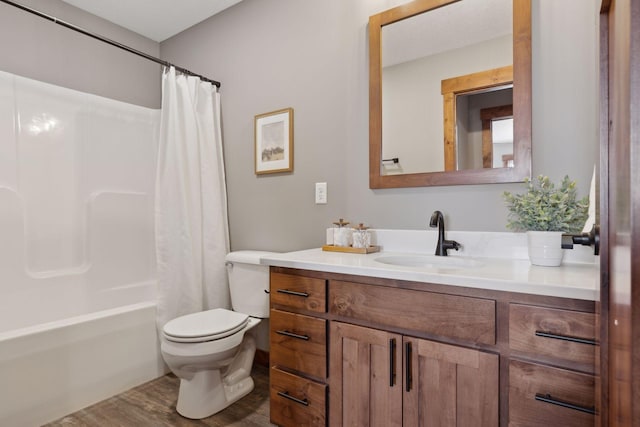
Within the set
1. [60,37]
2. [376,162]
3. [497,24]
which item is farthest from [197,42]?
[497,24]

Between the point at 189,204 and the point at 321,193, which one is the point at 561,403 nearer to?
the point at 321,193

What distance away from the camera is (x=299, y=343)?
143cm

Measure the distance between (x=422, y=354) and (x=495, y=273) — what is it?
350 millimetres

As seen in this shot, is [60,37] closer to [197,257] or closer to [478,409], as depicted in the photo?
[197,257]

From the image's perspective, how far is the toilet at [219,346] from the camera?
1.63 m

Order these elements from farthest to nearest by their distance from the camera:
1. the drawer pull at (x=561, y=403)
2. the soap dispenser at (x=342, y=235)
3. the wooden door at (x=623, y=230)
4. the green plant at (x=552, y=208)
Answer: the soap dispenser at (x=342, y=235) < the green plant at (x=552, y=208) < the drawer pull at (x=561, y=403) < the wooden door at (x=623, y=230)

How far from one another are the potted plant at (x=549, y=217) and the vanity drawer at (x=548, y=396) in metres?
0.45

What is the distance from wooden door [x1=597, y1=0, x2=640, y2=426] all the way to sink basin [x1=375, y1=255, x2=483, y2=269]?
0.77 metres

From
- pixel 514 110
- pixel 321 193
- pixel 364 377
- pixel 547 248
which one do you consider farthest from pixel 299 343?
pixel 514 110

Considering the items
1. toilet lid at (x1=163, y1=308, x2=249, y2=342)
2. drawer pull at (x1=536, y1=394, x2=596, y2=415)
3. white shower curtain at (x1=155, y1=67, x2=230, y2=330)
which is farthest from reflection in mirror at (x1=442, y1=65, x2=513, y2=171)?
white shower curtain at (x1=155, y1=67, x2=230, y2=330)

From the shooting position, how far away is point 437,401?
1.11 meters

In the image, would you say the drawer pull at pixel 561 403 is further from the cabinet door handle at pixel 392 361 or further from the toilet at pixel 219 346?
the toilet at pixel 219 346

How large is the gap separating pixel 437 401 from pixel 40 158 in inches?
96.4

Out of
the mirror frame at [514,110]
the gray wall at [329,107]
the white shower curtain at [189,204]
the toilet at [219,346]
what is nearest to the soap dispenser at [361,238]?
the gray wall at [329,107]
